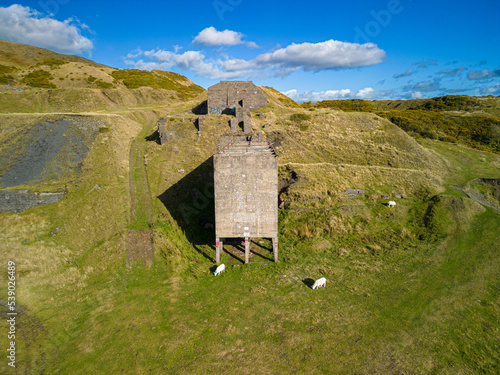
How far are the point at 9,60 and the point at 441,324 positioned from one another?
145 metres

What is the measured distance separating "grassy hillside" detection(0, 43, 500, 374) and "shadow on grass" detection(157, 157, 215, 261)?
0.26m

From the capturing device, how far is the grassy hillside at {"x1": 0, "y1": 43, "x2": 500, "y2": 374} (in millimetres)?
16547

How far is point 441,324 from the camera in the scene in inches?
730

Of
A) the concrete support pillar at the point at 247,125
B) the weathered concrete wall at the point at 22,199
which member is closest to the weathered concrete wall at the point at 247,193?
the weathered concrete wall at the point at 22,199

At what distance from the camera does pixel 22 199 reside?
32219 mm

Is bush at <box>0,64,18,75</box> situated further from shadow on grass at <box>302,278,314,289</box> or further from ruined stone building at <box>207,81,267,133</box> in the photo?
shadow on grass at <box>302,278,314,289</box>

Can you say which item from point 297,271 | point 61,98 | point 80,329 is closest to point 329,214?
point 297,271

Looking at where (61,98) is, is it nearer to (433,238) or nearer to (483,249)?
(433,238)

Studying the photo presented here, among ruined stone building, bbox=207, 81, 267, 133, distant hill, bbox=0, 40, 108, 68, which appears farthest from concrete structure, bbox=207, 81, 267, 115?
distant hill, bbox=0, 40, 108, 68

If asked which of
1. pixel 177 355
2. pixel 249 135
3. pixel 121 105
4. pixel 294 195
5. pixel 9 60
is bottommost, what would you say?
pixel 177 355

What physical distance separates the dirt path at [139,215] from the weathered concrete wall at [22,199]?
379 inches

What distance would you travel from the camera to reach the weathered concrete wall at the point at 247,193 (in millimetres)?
26156

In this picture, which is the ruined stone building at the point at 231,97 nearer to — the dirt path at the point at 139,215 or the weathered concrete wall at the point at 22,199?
the dirt path at the point at 139,215

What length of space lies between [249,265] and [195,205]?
13905 mm
